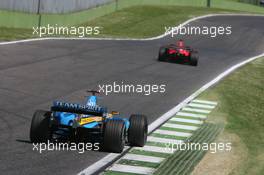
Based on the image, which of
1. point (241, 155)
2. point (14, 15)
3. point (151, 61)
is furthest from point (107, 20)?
point (241, 155)

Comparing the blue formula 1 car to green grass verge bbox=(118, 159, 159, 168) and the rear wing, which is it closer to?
the rear wing

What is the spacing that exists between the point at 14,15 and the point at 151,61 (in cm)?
1229

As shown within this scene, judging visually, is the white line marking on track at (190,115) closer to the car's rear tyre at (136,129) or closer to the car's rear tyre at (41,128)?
the car's rear tyre at (136,129)

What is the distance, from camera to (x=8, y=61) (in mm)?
25672

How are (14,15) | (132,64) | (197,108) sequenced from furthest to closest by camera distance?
(14,15)
(132,64)
(197,108)

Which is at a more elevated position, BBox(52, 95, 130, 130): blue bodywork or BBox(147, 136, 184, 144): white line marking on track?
BBox(52, 95, 130, 130): blue bodywork

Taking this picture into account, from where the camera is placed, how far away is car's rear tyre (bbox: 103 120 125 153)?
12.9m

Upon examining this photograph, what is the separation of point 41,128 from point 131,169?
215 cm

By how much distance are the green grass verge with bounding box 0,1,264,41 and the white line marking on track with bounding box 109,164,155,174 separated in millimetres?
21889

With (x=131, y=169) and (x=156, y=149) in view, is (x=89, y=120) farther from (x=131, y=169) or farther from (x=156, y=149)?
(x=156, y=149)

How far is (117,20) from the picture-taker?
52125mm

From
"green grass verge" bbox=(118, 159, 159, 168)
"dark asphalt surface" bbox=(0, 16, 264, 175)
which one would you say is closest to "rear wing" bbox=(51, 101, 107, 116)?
"dark asphalt surface" bbox=(0, 16, 264, 175)

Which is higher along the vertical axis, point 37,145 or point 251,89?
point 37,145

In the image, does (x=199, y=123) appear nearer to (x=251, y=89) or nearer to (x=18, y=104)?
(x=18, y=104)
